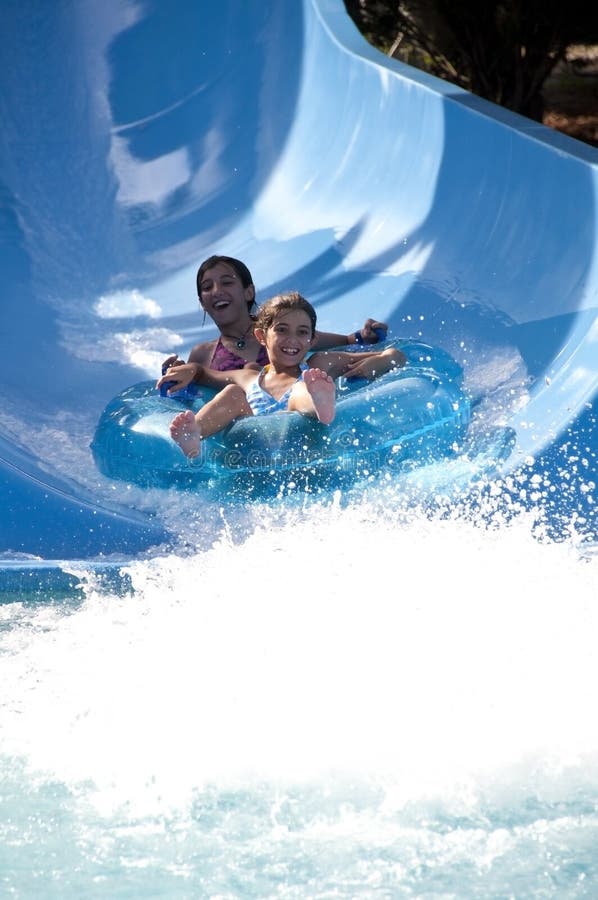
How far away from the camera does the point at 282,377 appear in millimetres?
3211

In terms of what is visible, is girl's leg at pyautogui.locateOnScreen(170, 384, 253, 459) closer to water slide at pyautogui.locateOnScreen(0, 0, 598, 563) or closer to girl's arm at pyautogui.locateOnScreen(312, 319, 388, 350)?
water slide at pyautogui.locateOnScreen(0, 0, 598, 563)

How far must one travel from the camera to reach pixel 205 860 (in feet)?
6.29

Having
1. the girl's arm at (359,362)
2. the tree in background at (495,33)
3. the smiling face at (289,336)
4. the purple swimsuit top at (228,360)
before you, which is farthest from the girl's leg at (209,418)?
the tree in background at (495,33)

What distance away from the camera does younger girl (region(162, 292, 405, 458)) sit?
2889 mm

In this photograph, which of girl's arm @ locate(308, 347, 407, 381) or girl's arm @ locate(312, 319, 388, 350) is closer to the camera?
girl's arm @ locate(308, 347, 407, 381)

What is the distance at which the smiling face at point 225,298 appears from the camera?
3.69m

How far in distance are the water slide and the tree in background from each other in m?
1.68

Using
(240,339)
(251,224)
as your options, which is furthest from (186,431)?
(251,224)

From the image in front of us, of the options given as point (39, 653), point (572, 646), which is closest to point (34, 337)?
point (39, 653)

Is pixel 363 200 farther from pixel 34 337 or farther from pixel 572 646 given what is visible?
pixel 572 646

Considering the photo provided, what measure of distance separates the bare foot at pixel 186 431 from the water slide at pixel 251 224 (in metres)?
0.19

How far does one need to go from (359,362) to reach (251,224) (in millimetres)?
1997

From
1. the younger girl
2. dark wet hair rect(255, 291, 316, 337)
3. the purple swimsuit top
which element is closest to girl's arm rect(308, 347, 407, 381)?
the younger girl

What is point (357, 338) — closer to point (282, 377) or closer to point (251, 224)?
point (282, 377)
